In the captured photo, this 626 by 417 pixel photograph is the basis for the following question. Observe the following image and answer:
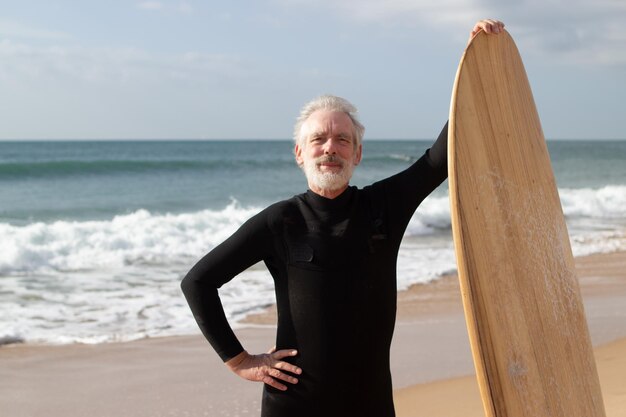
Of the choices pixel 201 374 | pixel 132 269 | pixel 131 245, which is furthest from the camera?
pixel 131 245

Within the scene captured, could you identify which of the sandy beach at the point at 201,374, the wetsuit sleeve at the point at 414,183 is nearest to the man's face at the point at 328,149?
the wetsuit sleeve at the point at 414,183

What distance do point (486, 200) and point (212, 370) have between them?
12.1 ft

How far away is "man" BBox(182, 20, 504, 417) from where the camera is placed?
2336 millimetres

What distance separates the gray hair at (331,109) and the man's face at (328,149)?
0.07 feet

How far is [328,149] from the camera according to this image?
237 cm

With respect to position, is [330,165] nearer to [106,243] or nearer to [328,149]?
[328,149]

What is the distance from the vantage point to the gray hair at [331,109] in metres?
2.44

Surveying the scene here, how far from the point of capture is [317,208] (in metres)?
2.41

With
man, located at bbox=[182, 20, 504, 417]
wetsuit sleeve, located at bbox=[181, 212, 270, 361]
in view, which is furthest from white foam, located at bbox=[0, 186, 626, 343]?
man, located at bbox=[182, 20, 504, 417]

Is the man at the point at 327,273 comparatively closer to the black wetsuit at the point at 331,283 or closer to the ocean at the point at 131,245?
the black wetsuit at the point at 331,283

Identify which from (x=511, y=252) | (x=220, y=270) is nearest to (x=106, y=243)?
(x=220, y=270)

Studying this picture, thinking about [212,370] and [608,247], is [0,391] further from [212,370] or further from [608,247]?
[608,247]

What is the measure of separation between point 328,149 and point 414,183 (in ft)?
1.05

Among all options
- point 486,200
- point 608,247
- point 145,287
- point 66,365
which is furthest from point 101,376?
point 608,247
